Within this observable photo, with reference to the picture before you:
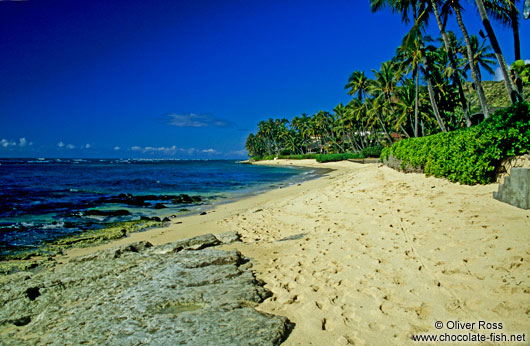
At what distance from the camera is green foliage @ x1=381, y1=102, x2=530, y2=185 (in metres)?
6.89

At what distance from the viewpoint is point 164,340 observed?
2760 mm

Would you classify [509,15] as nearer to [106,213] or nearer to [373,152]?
[106,213]

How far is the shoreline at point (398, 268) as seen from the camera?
2.96m

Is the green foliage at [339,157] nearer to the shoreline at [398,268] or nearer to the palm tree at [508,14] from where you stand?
the palm tree at [508,14]

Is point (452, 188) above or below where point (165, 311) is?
above

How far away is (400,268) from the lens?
→ 4.21 m

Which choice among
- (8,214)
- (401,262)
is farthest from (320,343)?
(8,214)

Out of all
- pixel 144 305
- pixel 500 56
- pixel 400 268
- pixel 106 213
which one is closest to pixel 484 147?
pixel 400 268

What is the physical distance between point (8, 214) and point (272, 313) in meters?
17.0

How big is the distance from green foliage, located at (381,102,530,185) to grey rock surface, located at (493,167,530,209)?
1.50m

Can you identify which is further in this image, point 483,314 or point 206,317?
point 206,317

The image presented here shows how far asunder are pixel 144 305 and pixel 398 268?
12.4 ft

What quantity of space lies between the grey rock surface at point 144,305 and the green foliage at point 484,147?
24.5 ft

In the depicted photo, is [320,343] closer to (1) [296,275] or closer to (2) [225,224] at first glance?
(1) [296,275]
